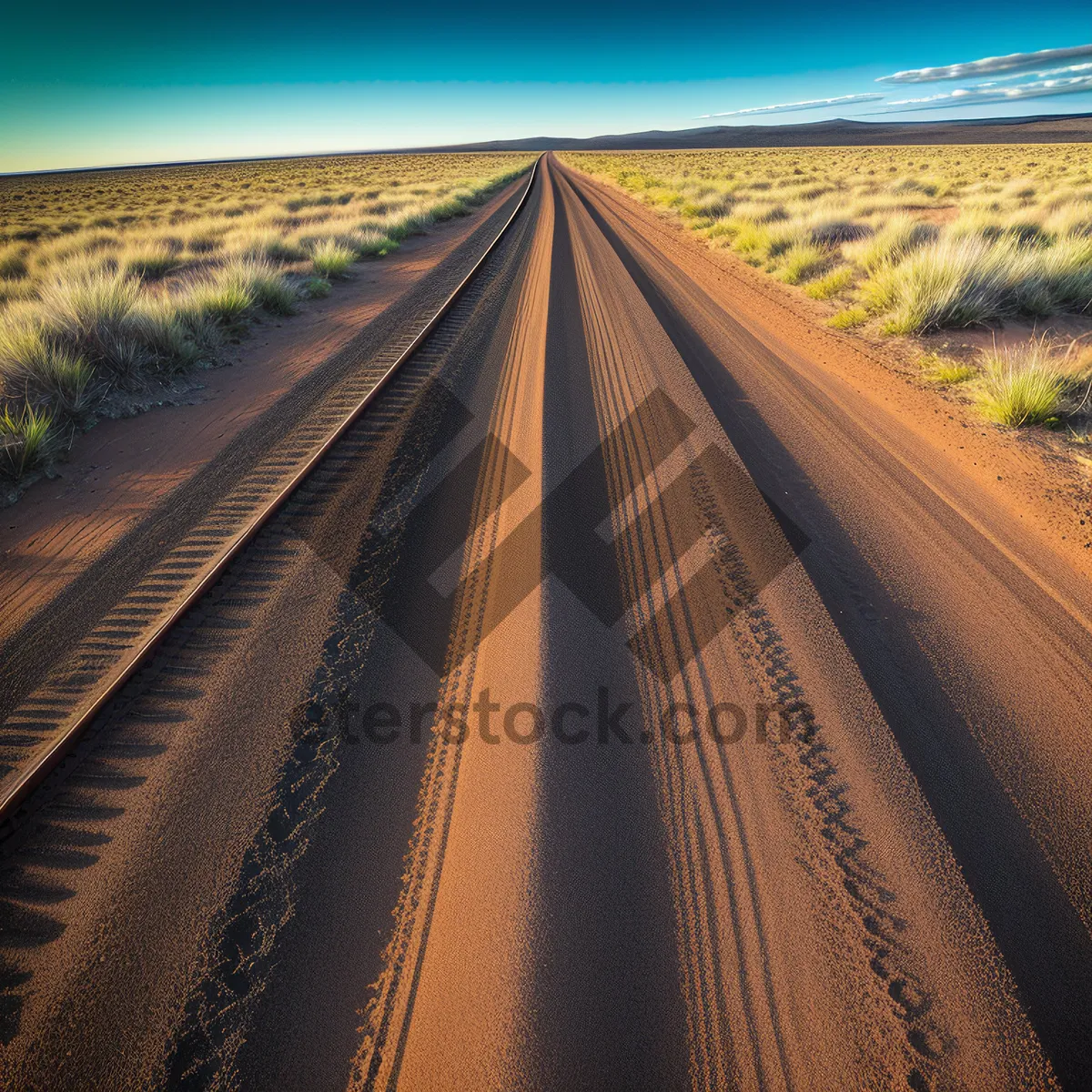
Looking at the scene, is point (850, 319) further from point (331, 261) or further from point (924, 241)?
point (331, 261)

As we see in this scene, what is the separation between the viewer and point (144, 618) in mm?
3918

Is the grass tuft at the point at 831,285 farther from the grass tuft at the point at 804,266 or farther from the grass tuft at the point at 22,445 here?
the grass tuft at the point at 22,445

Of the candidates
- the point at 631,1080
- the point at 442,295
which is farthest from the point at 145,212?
the point at 631,1080

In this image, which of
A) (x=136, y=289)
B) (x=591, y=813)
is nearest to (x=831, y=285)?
(x=591, y=813)

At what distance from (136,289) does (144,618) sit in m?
8.45

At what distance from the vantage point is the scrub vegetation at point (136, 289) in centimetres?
667

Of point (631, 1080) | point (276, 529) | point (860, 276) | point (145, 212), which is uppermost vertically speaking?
point (145, 212)

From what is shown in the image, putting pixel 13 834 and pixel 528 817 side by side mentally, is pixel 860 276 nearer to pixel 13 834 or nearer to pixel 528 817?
pixel 528 817

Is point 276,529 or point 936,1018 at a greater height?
point 276,529

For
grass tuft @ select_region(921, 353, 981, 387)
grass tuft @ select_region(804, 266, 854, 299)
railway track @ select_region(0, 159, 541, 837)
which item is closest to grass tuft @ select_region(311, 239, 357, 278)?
railway track @ select_region(0, 159, 541, 837)

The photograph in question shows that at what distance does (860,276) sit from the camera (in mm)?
10711

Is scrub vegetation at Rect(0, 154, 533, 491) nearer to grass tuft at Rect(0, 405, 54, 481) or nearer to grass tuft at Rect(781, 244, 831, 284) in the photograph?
grass tuft at Rect(0, 405, 54, 481)

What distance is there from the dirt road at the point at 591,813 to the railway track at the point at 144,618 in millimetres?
139

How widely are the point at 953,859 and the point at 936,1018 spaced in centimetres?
66
